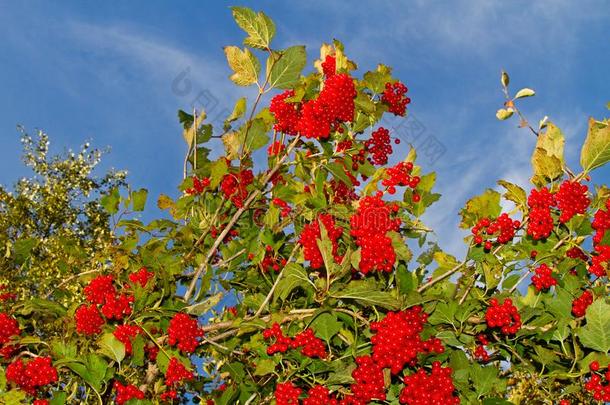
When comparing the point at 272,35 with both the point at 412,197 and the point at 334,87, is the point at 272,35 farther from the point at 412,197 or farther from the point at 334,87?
the point at 412,197

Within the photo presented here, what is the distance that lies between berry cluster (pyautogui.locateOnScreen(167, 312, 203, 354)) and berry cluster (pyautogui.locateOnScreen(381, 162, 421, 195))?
2.09 metres

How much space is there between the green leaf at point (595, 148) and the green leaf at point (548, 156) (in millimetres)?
181

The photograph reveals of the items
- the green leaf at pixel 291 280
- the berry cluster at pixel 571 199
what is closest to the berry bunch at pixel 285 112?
the green leaf at pixel 291 280

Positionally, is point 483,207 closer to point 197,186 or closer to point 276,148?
point 276,148

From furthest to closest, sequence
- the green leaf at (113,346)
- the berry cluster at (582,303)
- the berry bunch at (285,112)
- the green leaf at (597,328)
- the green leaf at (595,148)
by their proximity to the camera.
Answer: the berry bunch at (285,112), the green leaf at (113,346), the berry cluster at (582,303), the green leaf at (595,148), the green leaf at (597,328)

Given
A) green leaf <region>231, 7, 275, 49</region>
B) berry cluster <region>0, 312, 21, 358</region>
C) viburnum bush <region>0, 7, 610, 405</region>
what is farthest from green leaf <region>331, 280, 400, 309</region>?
berry cluster <region>0, 312, 21, 358</region>

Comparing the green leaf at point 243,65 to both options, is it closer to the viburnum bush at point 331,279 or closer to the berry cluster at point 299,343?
the viburnum bush at point 331,279

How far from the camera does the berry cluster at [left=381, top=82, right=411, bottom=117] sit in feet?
21.5

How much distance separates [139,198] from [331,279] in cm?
259

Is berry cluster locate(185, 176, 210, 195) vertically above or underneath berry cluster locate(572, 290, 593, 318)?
above

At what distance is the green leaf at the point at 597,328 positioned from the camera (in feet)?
15.5

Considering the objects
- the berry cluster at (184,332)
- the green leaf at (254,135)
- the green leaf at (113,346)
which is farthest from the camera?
Answer: the green leaf at (254,135)

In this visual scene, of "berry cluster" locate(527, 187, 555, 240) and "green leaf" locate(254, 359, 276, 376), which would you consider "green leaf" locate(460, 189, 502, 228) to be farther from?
"green leaf" locate(254, 359, 276, 376)

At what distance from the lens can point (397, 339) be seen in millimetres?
4836
